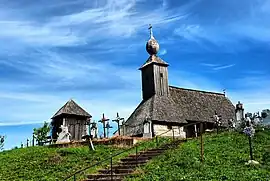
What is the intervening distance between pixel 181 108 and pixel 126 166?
2255 cm

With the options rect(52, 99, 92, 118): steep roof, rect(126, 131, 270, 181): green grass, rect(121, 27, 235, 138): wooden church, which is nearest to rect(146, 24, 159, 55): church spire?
rect(121, 27, 235, 138): wooden church

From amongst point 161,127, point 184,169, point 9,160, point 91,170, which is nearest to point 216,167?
point 184,169

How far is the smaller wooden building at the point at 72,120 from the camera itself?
35.9m

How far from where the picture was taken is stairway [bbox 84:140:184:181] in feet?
53.3

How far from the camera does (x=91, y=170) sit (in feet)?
58.7

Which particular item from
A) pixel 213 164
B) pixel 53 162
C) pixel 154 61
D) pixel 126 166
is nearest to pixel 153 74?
pixel 154 61

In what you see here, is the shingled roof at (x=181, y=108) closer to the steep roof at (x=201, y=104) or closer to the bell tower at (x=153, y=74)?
the steep roof at (x=201, y=104)

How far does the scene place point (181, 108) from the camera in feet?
130

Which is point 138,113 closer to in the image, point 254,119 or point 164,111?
point 164,111

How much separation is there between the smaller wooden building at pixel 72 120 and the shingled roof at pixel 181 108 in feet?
14.7

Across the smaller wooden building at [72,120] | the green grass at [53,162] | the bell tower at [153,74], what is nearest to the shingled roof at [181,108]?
the bell tower at [153,74]

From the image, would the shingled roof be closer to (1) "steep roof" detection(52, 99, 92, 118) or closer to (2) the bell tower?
(2) the bell tower

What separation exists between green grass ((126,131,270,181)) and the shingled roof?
14.0m

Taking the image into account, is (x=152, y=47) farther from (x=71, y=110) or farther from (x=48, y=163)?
(x=48, y=163)
